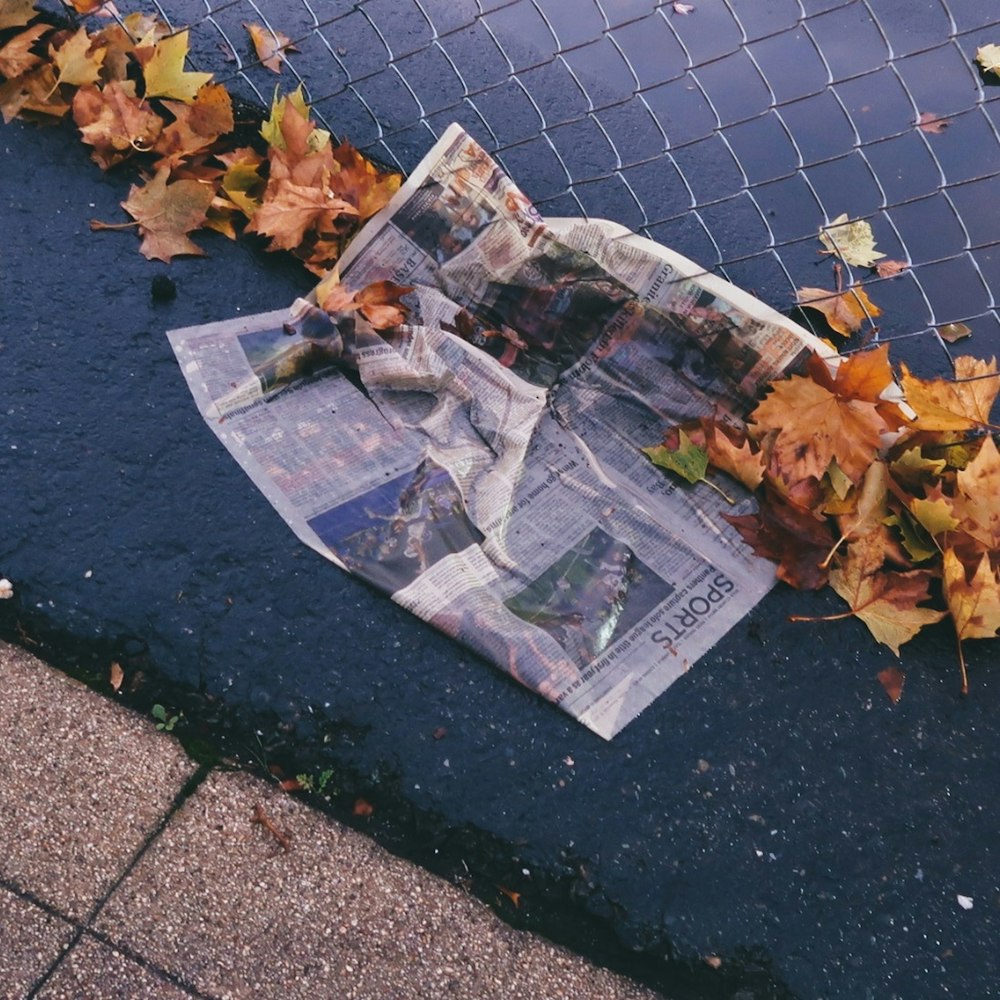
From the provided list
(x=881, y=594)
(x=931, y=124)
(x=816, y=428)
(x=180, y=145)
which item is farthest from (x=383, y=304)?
(x=931, y=124)

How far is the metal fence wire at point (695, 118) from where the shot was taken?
96.6 inches

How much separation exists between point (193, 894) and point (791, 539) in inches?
48.7

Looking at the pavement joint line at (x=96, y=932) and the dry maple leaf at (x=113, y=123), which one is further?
the dry maple leaf at (x=113, y=123)

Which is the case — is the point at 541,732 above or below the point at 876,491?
below

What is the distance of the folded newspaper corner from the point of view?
Result: 69.4 inches

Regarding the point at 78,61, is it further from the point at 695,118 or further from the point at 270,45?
the point at 695,118

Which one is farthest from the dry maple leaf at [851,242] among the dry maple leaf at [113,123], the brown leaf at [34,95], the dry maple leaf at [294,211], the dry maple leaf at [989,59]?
the brown leaf at [34,95]

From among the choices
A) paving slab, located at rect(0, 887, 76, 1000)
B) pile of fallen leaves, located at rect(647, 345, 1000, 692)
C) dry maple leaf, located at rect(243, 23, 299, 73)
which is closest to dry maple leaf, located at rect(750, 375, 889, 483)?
pile of fallen leaves, located at rect(647, 345, 1000, 692)

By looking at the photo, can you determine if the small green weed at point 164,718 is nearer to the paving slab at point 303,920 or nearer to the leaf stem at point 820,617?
the paving slab at point 303,920

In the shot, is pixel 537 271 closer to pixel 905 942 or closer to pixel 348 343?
pixel 348 343

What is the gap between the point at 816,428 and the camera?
74.6 inches

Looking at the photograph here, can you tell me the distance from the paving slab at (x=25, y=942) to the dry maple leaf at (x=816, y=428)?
146cm

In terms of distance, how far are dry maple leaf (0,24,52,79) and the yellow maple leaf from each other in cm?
26

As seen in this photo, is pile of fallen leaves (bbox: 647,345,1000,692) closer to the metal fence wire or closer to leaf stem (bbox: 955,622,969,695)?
leaf stem (bbox: 955,622,969,695)
